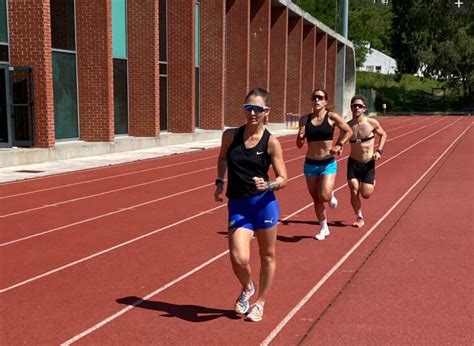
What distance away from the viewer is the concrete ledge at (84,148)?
51.9ft

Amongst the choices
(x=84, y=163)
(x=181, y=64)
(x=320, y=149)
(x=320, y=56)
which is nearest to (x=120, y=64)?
(x=181, y=64)

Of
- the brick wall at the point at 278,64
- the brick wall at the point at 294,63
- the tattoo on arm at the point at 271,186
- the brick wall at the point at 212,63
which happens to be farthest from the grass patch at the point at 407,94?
the tattoo on arm at the point at 271,186

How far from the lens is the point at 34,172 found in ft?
48.3

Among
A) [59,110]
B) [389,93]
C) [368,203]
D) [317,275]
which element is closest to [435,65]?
[389,93]

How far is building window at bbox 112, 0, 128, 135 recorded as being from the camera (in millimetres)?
22562

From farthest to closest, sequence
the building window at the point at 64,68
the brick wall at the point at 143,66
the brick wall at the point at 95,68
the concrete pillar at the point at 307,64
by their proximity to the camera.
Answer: the concrete pillar at the point at 307,64 < the brick wall at the point at 143,66 < the brick wall at the point at 95,68 < the building window at the point at 64,68

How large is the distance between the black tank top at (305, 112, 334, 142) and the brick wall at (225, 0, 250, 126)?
2448 cm

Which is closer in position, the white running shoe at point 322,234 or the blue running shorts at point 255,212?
the blue running shorts at point 255,212

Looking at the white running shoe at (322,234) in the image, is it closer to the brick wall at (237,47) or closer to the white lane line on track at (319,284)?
the white lane line on track at (319,284)

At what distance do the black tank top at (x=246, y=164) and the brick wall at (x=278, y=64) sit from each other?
1368 inches

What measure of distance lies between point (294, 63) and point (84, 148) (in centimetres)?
2726

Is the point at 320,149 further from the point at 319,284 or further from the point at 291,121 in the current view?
the point at 291,121

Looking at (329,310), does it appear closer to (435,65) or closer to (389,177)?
(389,177)

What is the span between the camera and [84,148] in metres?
18.7
